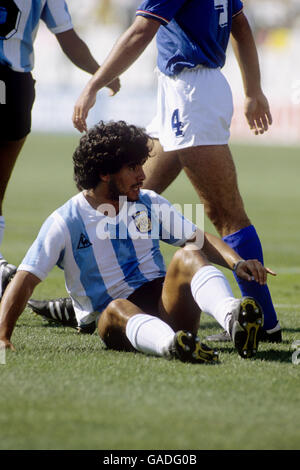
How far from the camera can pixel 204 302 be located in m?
3.82

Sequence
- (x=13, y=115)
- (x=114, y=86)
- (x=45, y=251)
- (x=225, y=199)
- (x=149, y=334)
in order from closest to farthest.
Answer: (x=149, y=334)
(x=45, y=251)
(x=225, y=199)
(x=13, y=115)
(x=114, y=86)

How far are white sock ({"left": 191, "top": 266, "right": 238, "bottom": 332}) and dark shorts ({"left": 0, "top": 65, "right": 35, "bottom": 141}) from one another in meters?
1.37

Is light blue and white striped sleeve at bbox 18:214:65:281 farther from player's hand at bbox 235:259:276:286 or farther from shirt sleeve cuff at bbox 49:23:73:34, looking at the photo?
shirt sleeve cuff at bbox 49:23:73:34

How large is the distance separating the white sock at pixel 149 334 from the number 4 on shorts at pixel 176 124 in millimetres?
1076

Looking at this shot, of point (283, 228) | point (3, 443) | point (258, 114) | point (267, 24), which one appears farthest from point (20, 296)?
point (267, 24)

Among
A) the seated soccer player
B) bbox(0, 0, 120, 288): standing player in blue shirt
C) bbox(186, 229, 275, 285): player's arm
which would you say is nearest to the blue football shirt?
the seated soccer player

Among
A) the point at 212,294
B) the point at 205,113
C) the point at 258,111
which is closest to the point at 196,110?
the point at 205,113

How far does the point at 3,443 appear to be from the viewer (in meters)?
2.58

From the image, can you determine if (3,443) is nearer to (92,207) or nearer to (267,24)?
(92,207)

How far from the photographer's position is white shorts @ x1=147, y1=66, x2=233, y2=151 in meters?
4.47

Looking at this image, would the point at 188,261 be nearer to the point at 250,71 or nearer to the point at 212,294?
the point at 212,294

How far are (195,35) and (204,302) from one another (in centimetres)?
146

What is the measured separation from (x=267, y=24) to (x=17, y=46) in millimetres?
39365

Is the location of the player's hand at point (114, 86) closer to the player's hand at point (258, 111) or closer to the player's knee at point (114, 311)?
the player's hand at point (258, 111)
